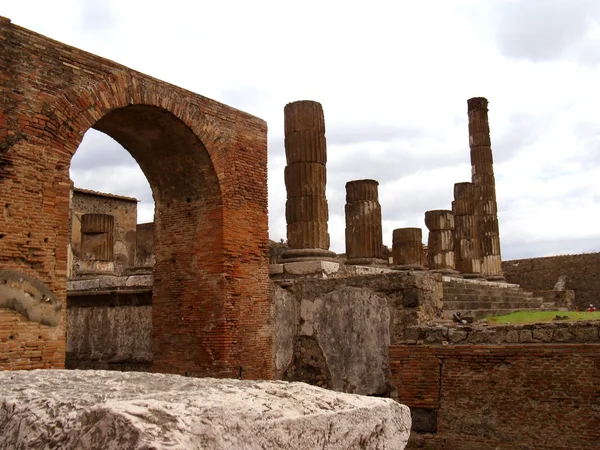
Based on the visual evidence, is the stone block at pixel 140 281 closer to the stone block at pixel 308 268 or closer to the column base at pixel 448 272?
the stone block at pixel 308 268

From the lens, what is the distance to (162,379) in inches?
88.5

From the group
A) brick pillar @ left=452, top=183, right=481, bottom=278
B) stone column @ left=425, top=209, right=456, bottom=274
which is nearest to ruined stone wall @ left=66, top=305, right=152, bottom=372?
stone column @ left=425, top=209, right=456, bottom=274

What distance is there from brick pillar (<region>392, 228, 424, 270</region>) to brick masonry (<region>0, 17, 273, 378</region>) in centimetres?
528

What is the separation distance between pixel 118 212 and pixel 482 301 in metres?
18.1

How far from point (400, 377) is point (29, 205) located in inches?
184

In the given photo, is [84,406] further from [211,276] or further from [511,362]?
[211,276]

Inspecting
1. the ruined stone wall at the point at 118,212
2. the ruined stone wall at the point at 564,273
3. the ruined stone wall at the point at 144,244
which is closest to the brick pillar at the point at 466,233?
the ruined stone wall at the point at 564,273

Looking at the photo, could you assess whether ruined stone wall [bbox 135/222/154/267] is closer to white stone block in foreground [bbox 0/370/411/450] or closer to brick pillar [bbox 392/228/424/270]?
brick pillar [bbox 392/228/424/270]

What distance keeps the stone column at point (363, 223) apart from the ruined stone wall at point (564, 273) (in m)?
13.2

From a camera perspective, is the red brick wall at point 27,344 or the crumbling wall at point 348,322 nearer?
the red brick wall at point 27,344

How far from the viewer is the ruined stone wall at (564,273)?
2336 centimetres

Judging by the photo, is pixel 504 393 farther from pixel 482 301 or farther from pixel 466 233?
pixel 466 233

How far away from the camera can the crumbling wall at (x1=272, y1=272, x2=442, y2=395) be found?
7.66m

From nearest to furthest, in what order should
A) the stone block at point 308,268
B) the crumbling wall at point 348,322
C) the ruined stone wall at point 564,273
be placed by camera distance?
the crumbling wall at point 348,322 → the stone block at point 308,268 → the ruined stone wall at point 564,273
